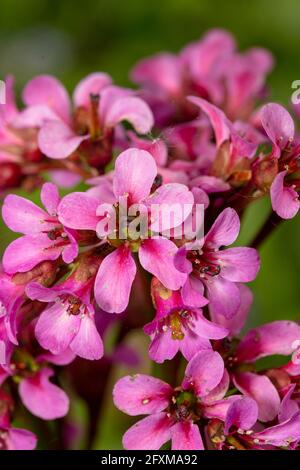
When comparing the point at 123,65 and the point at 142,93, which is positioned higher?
the point at 142,93

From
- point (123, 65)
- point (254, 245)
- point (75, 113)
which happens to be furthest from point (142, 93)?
point (123, 65)

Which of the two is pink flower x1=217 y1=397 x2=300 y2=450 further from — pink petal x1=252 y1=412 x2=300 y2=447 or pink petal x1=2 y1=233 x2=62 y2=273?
pink petal x1=2 y1=233 x2=62 y2=273

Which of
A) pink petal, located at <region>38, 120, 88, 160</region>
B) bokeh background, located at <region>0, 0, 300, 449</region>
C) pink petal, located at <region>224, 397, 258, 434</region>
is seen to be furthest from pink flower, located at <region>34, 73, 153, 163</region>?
bokeh background, located at <region>0, 0, 300, 449</region>

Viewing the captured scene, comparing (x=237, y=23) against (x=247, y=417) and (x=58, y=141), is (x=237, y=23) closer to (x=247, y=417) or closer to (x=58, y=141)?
(x=58, y=141)

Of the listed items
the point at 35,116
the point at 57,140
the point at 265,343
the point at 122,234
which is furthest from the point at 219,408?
the point at 35,116

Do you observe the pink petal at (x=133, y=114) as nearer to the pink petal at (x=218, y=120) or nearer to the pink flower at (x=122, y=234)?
the pink petal at (x=218, y=120)

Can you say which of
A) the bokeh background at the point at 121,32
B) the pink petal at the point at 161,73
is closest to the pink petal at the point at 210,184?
the pink petal at the point at 161,73
